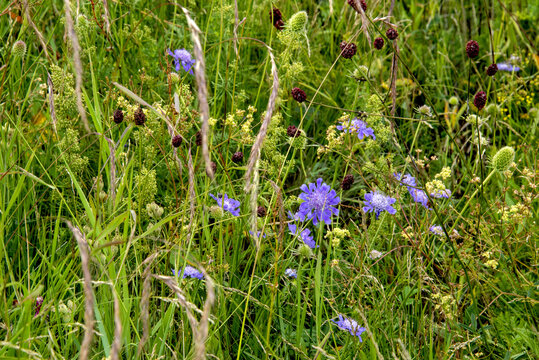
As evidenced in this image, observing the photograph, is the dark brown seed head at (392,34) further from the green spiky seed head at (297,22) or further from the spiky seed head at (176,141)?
the spiky seed head at (176,141)

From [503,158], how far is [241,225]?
82cm

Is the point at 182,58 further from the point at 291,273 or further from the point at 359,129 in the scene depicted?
the point at 291,273

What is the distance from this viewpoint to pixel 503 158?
5.72ft

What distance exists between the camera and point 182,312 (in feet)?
5.04

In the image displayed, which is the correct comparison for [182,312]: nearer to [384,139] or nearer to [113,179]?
[113,179]

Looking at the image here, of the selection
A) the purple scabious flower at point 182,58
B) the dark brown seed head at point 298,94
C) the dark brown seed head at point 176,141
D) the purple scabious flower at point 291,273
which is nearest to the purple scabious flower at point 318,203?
the purple scabious flower at point 291,273

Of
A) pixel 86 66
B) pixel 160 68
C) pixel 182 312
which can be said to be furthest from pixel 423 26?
pixel 182 312

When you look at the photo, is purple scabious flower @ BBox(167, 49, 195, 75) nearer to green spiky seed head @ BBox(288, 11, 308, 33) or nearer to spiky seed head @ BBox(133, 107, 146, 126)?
green spiky seed head @ BBox(288, 11, 308, 33)

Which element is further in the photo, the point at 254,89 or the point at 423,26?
the point at 423,26

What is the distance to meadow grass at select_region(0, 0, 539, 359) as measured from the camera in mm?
1485

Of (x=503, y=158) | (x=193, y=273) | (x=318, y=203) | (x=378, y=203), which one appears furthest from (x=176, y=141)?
(x=503, y=158)

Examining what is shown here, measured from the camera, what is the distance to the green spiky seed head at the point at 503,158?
1729 mm

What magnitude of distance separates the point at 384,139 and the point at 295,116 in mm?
828

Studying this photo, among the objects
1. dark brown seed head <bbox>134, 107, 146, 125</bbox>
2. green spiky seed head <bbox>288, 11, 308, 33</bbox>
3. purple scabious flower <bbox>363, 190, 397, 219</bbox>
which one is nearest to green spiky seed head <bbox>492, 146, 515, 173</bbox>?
purple scabious flower <bbox>363, 190, 397, 219</bbox>
